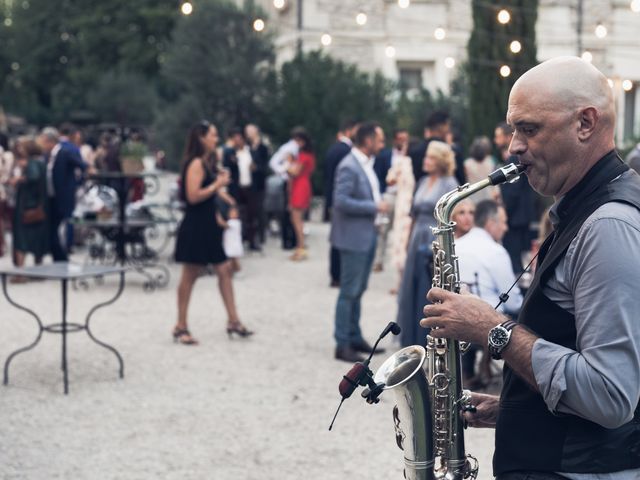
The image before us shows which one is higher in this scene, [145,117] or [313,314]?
[145,117]

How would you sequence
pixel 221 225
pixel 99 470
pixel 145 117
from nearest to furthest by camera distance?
pixel 99 470 → pixel 221 225 → pixel 145 117

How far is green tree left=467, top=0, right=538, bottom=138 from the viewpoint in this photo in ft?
58.5

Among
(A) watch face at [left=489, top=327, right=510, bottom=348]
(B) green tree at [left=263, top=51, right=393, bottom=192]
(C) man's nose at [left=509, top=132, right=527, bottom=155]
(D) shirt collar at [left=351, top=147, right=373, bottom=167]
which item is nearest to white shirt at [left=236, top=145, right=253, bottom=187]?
(B) green tree at [left=263, top=51, right=393, bottom=192]

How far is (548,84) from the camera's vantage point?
2.53m

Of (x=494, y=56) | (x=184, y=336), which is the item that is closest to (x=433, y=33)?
(x=494, y=56)

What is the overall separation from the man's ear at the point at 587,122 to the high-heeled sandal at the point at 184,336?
7.20 meters

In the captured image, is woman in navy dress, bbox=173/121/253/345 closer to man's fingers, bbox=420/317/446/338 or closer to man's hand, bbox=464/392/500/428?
man's hand, bbox=464/392/500/428

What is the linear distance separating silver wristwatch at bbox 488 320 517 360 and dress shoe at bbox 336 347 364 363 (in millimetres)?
6213

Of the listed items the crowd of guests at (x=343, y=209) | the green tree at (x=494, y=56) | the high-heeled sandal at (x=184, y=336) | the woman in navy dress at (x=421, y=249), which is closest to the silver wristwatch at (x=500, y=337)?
the crowd of guests at (x=343, y=209)

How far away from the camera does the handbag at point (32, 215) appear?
1319cm

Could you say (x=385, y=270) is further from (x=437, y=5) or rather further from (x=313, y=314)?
(x=437, y=5)

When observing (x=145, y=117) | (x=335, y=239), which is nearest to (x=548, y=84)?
(x=335, y=239)

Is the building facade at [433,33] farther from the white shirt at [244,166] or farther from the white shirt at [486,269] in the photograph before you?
the white shirt at [486,269]

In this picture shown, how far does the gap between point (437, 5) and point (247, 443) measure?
68.7 feet
